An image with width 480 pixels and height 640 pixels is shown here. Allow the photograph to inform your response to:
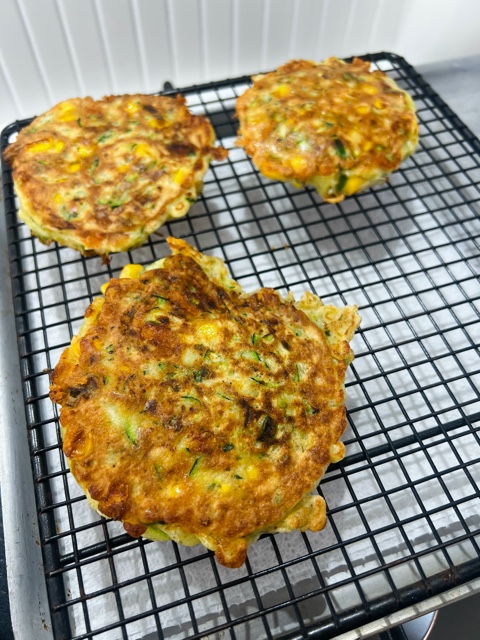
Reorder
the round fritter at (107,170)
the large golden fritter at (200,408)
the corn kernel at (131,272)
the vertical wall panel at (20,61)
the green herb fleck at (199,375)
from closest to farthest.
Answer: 1. the large golden fritter at (200,408)
2. the green herb fleck at (199,375)
3. the corn kernel at (131,272)
4. the round fritter at (107,170)
5. the vertical wall panel at (20,61)

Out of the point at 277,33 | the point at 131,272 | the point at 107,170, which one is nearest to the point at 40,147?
the point at 107,170

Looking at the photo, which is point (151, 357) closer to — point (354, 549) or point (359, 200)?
point (354, 549)

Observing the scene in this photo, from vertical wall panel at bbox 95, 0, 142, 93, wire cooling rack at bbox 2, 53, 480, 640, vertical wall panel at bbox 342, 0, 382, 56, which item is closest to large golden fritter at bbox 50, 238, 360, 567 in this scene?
wire cooling rack at bbox 2, 53, 480, 640

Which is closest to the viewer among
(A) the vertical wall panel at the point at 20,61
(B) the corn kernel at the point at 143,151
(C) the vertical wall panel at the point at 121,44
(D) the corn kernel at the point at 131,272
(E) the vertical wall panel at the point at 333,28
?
→ (D) the corn kernel at the point at 131,272

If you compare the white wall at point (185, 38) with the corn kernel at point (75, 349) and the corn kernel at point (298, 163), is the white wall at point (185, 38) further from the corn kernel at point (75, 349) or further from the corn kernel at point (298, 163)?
the corn kernel at point (75, 349)

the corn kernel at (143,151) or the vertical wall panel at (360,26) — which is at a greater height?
the corn kernel at (143,151)

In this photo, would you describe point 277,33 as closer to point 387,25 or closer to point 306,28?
point 306,28

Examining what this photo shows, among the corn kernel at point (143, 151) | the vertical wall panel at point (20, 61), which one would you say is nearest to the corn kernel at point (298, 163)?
the corn kernel at point (143, 151)
